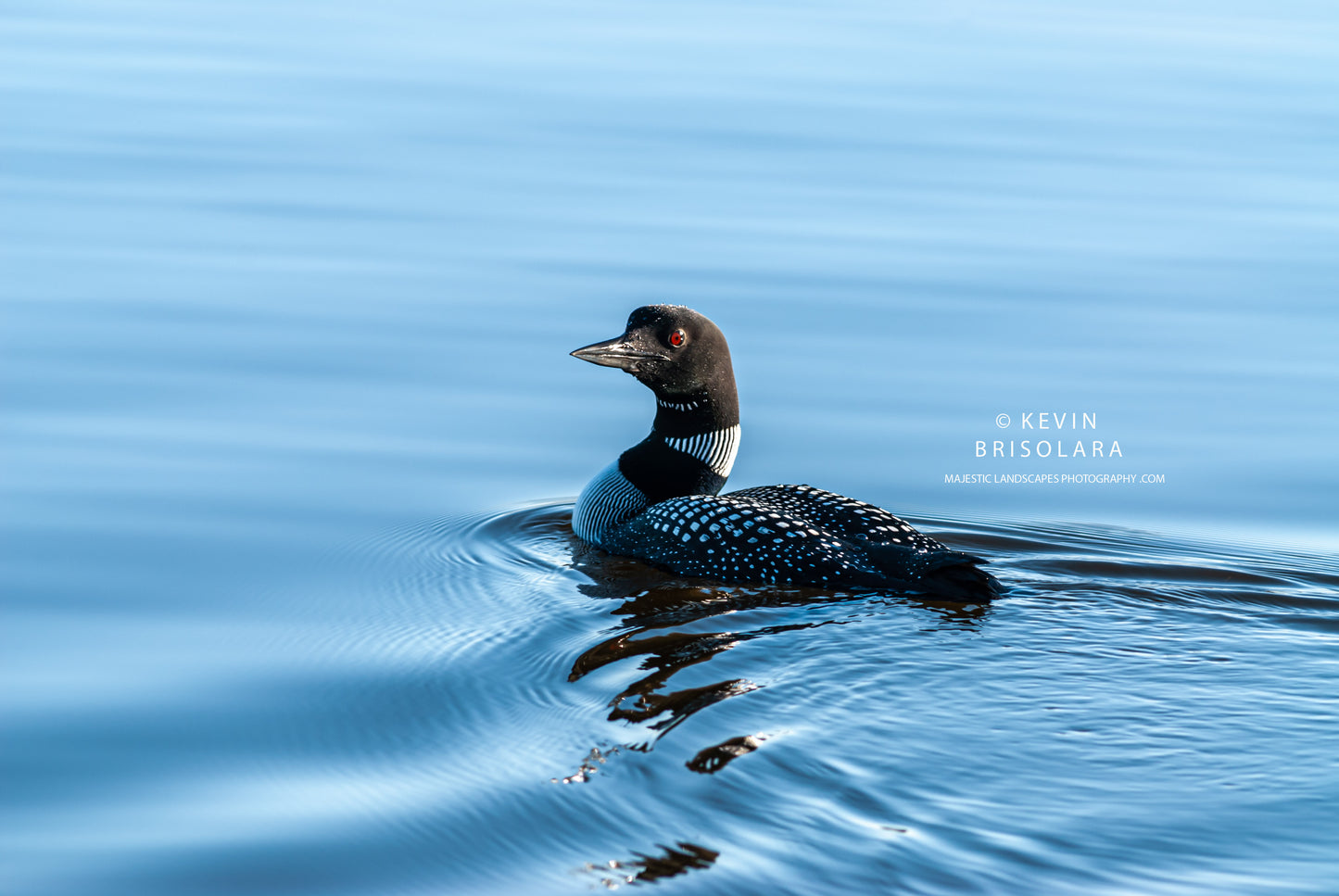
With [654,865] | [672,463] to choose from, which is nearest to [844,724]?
[654,865]

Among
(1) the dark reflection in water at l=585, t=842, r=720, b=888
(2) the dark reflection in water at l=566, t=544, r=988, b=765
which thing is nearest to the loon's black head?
(2) the dark reflection in water at l=566, t=544, r=988, b=765

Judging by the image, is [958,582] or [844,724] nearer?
[844,724]

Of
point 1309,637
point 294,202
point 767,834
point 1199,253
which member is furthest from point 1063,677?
point 294,202

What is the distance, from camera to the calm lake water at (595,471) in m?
3.63

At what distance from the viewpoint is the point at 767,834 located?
11.6ft

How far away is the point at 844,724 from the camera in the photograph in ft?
13.4

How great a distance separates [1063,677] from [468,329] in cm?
419

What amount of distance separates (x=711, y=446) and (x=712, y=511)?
66 cm

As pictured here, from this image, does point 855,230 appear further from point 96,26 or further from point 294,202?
point 96,26

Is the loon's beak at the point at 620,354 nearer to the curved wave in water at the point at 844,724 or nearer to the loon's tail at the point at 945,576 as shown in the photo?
the curved wave in water at the point at 844,724

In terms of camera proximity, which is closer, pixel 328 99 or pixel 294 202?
pixel 294 202

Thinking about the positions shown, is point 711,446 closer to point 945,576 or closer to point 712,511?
point 712,511

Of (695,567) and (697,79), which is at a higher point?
(697,79)

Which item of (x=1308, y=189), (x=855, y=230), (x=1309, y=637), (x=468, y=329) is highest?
(x=1308, y=189)
